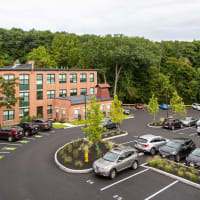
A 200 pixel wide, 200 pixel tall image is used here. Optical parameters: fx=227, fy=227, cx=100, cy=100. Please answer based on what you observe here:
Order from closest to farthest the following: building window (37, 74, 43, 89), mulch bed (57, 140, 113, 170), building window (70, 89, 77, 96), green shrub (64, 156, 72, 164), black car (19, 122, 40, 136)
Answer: mulch bed (57, 140, 113, 170) < green shrub (64, 156, 72, 164) < black car (19, 122, 40, 136) < building window (37, 74, 43, 89) < building window (70, 89, 77, 96)

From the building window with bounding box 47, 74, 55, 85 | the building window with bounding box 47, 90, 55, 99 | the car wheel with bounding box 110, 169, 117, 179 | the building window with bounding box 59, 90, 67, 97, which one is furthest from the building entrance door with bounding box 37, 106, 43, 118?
the car wheel with bounding box 110, 169, 117, 179

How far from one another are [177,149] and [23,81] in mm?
28958

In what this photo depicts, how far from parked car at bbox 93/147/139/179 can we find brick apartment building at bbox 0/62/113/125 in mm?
18980

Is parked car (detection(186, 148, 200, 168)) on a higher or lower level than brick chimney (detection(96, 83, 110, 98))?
lower

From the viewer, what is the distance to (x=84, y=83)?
5062cm

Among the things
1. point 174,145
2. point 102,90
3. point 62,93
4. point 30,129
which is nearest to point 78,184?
point 174,145

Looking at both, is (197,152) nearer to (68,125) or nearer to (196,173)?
(196,173)

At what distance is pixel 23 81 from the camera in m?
39.6

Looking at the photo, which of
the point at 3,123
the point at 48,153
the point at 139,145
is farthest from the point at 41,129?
the point at 139,145

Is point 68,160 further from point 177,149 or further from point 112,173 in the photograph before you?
point 177,149

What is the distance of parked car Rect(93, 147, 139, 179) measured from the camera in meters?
16.1

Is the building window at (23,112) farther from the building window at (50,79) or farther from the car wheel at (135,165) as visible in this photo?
the car wheel at (135,165)

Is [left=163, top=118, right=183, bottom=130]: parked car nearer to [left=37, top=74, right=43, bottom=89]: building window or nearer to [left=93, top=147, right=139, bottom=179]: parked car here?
[left=93, top=147, right=139, bottom=179]: parked car

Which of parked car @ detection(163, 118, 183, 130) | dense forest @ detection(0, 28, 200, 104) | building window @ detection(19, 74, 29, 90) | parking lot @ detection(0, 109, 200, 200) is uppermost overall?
dense forest @ detection(0, 28, 200, 104)
